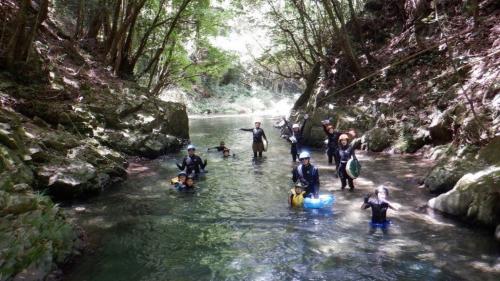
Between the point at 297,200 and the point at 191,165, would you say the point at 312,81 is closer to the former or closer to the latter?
the point at 191,165

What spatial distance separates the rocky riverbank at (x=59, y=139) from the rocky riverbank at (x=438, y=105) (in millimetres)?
5072

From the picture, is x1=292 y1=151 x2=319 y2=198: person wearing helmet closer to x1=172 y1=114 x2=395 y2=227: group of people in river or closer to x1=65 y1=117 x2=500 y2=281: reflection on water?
x1=172 y1=114 x2=395 y2=227: group of people in river

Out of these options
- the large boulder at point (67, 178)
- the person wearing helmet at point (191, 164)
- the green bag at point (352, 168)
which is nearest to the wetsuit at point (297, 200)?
the green bag at point (352, 168)

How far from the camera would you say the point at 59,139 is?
11258 millimetres

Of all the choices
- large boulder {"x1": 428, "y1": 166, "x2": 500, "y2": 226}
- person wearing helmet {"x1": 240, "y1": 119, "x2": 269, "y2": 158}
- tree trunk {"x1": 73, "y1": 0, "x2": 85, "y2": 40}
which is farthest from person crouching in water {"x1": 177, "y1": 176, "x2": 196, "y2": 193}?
tree trunk {"x1": 73, "y1": 0, "x2": 85, "y2": 40}

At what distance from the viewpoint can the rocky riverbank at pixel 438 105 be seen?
8039mm

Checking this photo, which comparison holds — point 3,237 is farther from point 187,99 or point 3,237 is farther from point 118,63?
point 187,99

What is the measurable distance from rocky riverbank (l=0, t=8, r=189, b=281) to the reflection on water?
0.67 m

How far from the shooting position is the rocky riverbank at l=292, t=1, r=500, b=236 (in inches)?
316

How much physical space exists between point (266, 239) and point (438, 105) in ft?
32.8

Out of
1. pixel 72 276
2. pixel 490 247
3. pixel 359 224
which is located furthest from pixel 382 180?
pixel 72 276

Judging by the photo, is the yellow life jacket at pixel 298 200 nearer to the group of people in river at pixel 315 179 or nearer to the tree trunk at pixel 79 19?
the group of people in river at pixel 315 179

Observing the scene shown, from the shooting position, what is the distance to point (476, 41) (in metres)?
14.9

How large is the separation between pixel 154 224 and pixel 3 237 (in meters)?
3.35
